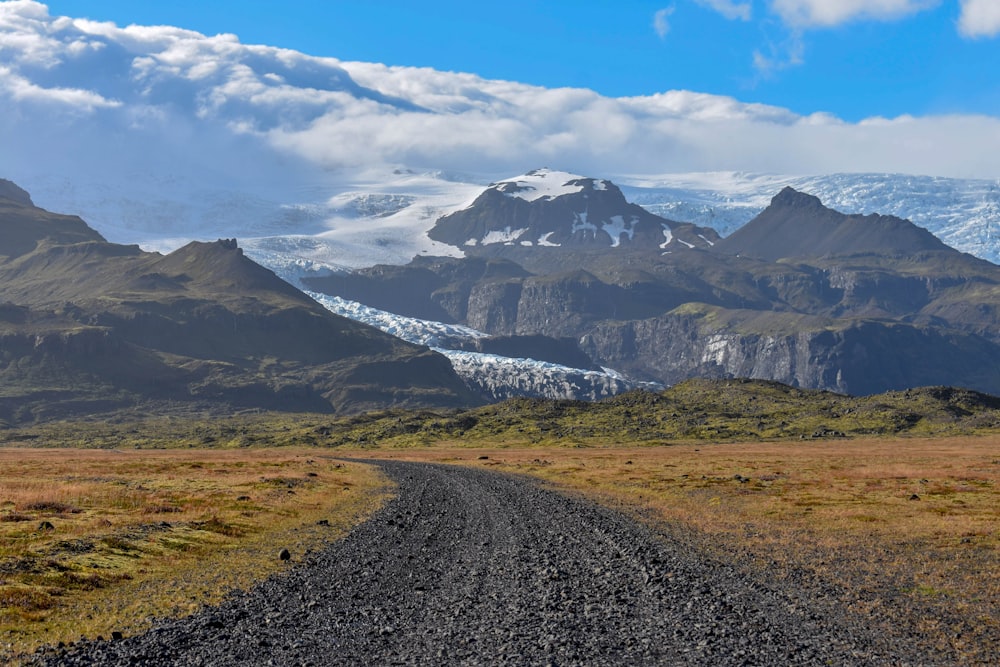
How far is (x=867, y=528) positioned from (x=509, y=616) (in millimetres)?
27423

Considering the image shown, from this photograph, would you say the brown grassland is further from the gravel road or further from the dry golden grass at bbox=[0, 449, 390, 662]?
the gravel road

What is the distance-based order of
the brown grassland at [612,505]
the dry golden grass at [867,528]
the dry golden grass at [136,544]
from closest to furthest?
the dry golden grass at [136,544]
the brown grassland at [612,505]
the dry golden grass at [867,528]

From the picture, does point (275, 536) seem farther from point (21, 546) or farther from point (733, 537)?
point (733, 537)

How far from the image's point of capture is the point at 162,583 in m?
31.6

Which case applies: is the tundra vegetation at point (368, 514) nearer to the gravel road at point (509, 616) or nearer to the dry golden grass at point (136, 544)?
the dry golden grass at point (136, 544)

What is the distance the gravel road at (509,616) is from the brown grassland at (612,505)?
190 centimetres

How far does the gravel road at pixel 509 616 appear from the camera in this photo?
22.0m

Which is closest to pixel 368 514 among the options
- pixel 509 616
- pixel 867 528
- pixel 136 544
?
pixel 136 544

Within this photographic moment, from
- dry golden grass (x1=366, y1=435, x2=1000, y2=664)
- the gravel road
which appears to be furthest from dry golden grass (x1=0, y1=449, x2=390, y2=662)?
dry golden grass (x1=366, y1=435, x2=1000, y2=664)

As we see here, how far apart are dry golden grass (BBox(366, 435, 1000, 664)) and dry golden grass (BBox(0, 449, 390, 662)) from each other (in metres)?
20.5

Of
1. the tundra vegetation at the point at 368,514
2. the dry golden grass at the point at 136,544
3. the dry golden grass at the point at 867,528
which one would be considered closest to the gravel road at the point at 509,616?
the tundra vegetation at the point at 368,514

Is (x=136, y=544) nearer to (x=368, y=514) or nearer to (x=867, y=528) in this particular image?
(x=368, y=514)

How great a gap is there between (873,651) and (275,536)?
30.8m

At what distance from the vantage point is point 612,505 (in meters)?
60.9
